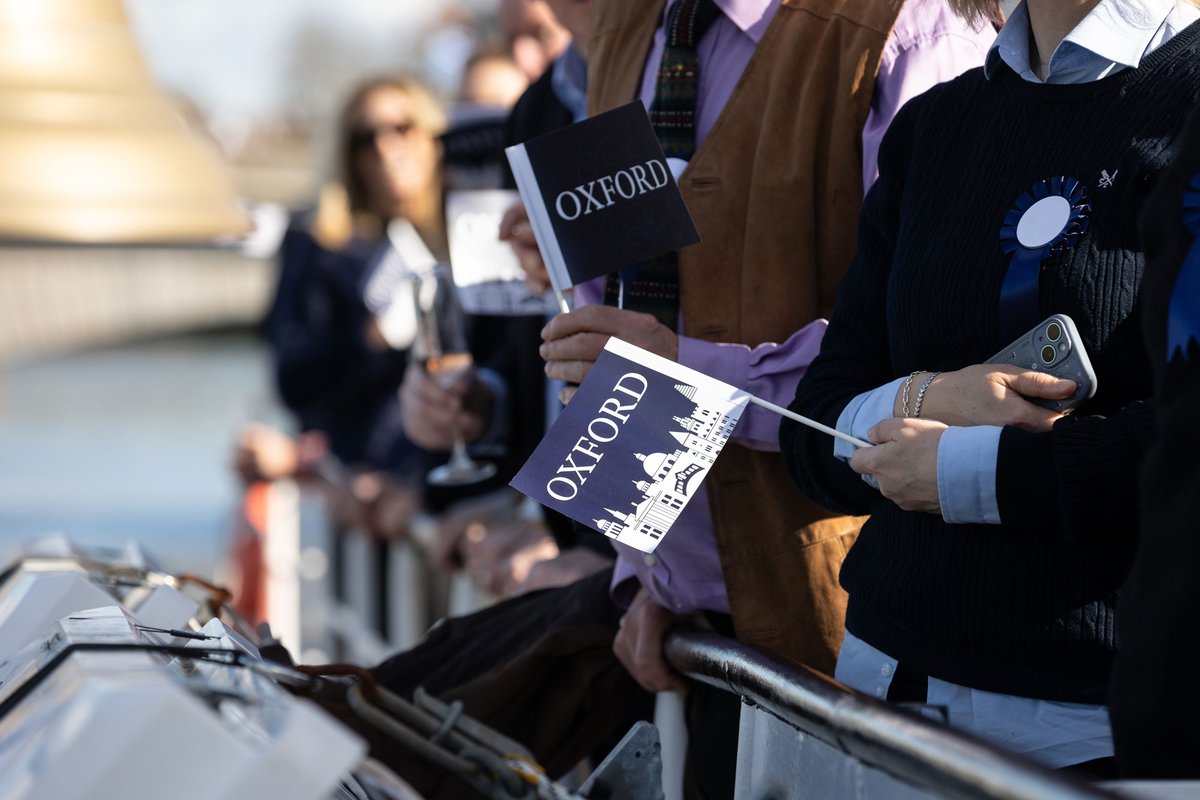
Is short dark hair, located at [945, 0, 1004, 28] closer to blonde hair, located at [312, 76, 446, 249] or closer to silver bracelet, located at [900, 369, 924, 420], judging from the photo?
silver bracelet, located at [900, 369, 924, 420]

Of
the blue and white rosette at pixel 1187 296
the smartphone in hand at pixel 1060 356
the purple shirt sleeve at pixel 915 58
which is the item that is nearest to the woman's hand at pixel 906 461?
the smartphone in hand at pixel 1060 356

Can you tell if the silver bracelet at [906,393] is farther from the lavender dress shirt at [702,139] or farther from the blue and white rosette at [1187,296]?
the blue and white rosette at [1187,296]

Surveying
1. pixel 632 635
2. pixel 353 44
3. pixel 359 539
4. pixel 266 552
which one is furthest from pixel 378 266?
pixel 353 44

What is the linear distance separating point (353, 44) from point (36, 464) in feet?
81.0

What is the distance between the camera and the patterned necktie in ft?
7.47

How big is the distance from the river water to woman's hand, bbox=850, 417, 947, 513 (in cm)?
283

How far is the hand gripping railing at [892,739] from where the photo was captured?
3.47ft

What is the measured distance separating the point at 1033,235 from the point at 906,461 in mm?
253

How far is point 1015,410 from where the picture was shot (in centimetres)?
161

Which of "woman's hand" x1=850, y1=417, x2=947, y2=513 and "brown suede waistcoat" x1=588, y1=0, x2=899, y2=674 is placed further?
"brown suede waistcoat" x1=588, y1=0, x2=899, y2=674

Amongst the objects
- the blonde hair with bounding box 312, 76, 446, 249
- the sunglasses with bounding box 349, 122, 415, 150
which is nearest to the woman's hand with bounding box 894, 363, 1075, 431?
the blonde hair with bounding box 312, 76, 446, 249

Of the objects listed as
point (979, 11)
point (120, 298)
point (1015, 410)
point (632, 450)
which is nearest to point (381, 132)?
point (979, 11)

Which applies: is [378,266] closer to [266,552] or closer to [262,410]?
[266,552]

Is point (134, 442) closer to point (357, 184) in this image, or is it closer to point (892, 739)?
point (357, 184)
